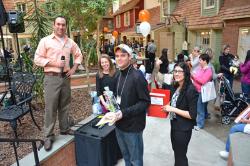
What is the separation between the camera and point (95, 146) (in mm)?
3346

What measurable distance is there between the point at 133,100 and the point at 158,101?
0.37 meters

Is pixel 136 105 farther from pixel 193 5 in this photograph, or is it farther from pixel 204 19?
pixel 193 5

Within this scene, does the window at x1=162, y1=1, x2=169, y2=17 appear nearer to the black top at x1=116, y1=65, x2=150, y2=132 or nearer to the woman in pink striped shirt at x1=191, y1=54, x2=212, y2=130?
the woman in pink striped shirt at x1=191, y1=54, x2=212, y2=130

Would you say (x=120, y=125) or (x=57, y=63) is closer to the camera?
(x=120, y=125)

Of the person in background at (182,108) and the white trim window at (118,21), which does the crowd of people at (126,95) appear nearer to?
the person in background at (182,108)

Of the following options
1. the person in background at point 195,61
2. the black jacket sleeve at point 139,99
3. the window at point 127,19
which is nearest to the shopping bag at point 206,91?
the person in background at point 195,61

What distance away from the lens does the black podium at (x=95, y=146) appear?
3.35 metres

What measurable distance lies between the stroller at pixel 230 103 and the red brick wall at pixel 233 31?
5759 millimetres

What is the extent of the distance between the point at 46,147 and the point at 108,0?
470cm

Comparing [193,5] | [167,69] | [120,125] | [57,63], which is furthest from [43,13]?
[193,5]

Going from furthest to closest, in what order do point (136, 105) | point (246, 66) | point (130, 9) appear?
point (130, 9), point (246, 66), point (136, 105)

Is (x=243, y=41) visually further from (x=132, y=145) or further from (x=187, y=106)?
(x=132, y=145)

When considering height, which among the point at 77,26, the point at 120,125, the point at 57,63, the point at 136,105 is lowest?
the point at 120,125

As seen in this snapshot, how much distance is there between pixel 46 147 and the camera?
3.39 meters
